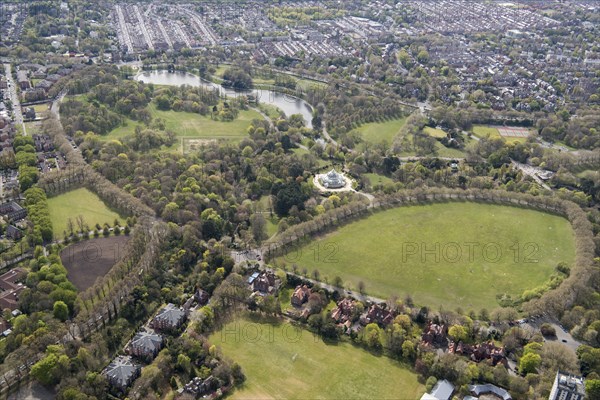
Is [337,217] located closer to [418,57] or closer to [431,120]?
[431,120]

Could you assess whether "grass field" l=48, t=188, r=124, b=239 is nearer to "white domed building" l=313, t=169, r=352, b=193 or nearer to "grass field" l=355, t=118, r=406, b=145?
"white domed building" l=313, t=169, r=352, b=193

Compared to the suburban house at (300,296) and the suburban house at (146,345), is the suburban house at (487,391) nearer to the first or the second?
the suburban house at (300,296)

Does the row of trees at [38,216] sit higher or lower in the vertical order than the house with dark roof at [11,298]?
higher

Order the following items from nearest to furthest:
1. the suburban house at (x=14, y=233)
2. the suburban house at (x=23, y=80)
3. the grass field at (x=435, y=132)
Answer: the suburban house at (x=14, y=233) < the grass field at (x=435, y=132) < the suburban house at (x=23, y=80)

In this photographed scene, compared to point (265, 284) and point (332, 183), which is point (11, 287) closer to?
point (265, 284)

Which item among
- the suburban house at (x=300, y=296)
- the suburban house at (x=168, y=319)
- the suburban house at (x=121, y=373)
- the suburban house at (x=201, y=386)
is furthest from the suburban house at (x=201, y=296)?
the suburban house at (x=201, y=386)

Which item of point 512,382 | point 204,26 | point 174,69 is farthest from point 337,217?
point 204,26
